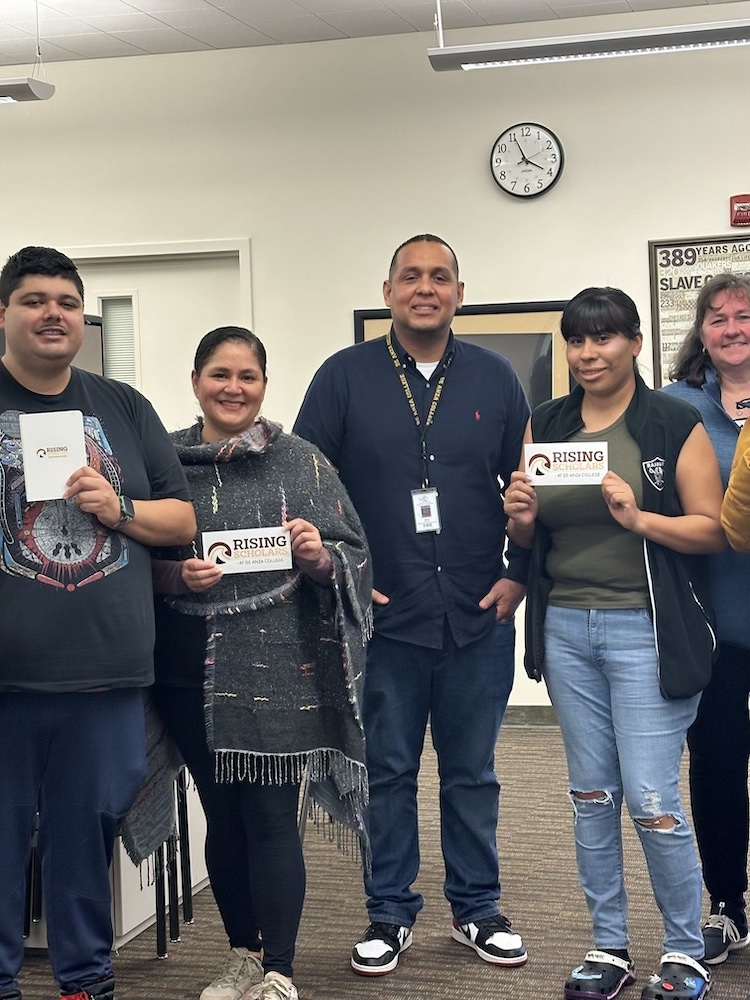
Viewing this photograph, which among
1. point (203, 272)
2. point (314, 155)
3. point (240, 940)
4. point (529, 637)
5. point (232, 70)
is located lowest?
point (240, 940)

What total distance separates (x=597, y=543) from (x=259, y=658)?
2.56 feet

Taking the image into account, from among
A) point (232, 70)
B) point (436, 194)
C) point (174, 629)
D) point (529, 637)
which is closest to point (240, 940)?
point (174, 629)

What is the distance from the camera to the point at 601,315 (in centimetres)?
250

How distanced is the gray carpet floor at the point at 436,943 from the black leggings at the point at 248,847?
27 cm

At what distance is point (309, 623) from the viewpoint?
2525 millimetres

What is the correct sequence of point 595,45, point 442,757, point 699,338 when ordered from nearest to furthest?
point 699,338, point 442,757, point 595,45

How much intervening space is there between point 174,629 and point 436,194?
362 cm

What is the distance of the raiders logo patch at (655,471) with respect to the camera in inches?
97.2

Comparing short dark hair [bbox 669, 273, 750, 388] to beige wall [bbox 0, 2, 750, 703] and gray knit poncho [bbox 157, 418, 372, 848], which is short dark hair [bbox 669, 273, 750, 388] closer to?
gray knit poncho [bbox 157, 418, 372, 848]

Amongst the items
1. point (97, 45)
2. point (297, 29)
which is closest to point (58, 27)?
point (97, 45)

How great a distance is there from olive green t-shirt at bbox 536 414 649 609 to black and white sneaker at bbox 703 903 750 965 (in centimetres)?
92

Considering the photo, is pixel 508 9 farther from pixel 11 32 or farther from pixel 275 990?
pixel 275 990

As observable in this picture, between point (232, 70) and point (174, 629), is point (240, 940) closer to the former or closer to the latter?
point (174, 629)

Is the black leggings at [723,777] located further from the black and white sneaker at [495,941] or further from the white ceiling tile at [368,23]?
the white ceiling tile at [368,23]
